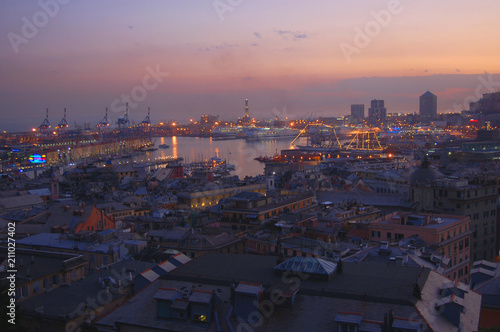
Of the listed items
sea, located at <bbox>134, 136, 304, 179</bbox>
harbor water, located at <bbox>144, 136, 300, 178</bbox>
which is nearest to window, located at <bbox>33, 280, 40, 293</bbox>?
sea, located at <bbox>134, 136, 304, 179</bbox>

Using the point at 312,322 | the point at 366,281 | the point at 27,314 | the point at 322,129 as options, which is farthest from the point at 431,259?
the point at 322,129

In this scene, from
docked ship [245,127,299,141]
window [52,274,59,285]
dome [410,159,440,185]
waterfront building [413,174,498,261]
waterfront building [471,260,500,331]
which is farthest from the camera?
docked ship [245,127,299,141]

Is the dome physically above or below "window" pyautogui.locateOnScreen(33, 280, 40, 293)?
above

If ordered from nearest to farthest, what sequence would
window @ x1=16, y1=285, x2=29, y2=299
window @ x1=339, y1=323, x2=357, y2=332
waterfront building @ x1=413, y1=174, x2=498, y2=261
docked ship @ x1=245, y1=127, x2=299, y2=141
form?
1. window @ x1=339, y1=323, x2=357, y2=332
2. window @ x1=16, y1=285, x2=29, y2=299
3. waterfront building @ x1=413, y1=174, x2=498, y2=261
4. docked ship @ x1=245, y1=127, x2=299, y2=141

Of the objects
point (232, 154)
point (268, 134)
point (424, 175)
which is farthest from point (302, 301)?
point (268, 134)

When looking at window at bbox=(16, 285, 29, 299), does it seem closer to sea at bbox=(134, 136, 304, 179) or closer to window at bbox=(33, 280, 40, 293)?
window at bbox=(33, 280, 40, 293)

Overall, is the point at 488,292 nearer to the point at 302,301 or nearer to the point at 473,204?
the point at 302,301

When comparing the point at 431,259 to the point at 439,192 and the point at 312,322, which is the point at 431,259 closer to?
the point at 312,322

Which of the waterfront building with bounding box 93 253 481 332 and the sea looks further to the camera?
the sea

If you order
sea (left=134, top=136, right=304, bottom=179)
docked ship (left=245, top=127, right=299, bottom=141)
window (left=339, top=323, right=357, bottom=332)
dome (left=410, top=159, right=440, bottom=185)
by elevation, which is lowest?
sea (left=134, top=136, right=304, bottom=179)

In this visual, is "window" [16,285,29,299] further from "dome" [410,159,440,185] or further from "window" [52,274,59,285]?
"dome" [410,159,440,185]
